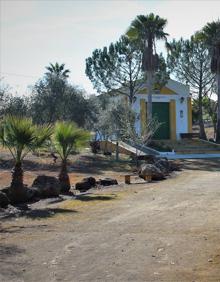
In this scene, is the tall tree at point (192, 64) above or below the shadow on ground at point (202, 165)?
above

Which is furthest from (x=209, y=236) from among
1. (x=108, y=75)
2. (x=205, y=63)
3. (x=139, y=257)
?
(x=205, y=63)

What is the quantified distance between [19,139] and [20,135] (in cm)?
12

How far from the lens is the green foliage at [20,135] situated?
14297mm

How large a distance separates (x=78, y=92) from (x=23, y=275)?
120 ft

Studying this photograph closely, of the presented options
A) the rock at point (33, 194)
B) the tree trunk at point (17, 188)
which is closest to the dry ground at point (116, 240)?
the rock at point (33, 194)

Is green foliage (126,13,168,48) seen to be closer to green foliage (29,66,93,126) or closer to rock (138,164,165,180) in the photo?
green foliage (29,66,93,126)

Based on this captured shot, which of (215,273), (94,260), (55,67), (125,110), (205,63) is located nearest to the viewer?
(215,273)

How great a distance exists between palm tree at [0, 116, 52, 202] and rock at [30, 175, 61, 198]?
88cm

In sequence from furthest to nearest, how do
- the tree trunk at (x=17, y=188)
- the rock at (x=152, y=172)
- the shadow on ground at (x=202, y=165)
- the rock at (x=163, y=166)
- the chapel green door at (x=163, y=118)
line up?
the chapel green door at (x=163, y=118) → the shadow on ground at (x=202, y=165) → the rock at (x=163, y=166) → the rock at (x=152, y=172) → the tree trunk at (x=17, y=188)

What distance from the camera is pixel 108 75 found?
1843 inches

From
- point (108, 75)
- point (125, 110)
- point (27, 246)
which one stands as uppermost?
point (108, 75)

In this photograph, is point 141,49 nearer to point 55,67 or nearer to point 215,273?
point 55,67

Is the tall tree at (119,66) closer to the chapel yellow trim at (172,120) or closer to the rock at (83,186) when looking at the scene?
the chapel yellow trim at (172,120)

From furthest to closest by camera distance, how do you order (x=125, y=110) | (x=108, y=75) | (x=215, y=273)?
(x=108, y=75)
(x=125, y=110)
(x=215, y=273)
